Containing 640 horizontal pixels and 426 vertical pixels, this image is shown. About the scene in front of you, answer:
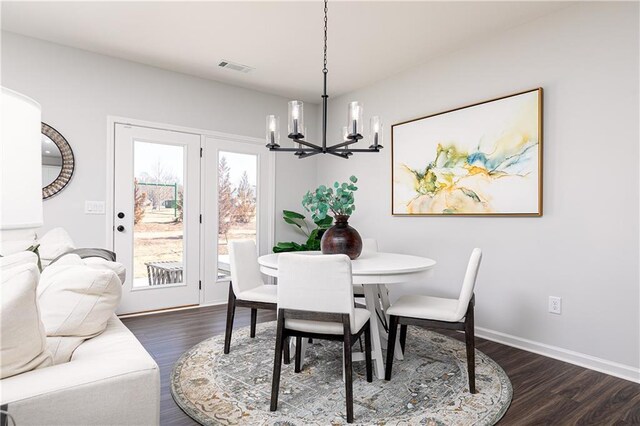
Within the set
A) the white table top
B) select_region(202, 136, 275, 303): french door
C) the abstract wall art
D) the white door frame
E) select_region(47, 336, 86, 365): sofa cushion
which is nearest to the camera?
select_region(47, 336, 86, 365): sofa cushion

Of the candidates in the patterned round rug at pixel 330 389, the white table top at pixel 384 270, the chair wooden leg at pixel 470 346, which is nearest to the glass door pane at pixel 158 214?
the patterned round rug at pixel 330 389

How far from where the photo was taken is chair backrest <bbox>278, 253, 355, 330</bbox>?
1.86m

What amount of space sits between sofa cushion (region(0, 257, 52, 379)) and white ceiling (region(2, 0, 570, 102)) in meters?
2.39

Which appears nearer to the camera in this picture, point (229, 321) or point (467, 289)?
point (467, 289)

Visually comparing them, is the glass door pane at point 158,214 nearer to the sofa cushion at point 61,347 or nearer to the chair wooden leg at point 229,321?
the chair wooden leg at point 229,321

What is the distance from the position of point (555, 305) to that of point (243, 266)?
2.36 meters

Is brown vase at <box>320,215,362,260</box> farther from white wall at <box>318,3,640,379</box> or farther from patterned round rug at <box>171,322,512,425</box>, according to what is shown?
white wall at <box>318,3,640,379</box>

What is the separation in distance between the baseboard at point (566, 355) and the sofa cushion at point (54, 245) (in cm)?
335

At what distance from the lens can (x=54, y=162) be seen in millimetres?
3334

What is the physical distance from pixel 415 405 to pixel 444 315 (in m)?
0.52

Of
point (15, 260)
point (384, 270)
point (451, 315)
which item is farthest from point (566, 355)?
point (15, 260)

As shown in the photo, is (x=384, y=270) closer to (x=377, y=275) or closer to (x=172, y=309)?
(x=377, y=275)

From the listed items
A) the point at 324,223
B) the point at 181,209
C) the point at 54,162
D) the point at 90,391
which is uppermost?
the point at 54,162

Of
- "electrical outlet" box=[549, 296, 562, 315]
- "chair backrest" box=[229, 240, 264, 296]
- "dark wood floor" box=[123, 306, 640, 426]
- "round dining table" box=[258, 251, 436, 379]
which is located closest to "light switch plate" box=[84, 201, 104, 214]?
"dark wood floor" box=[123, 306, 640, 426]
